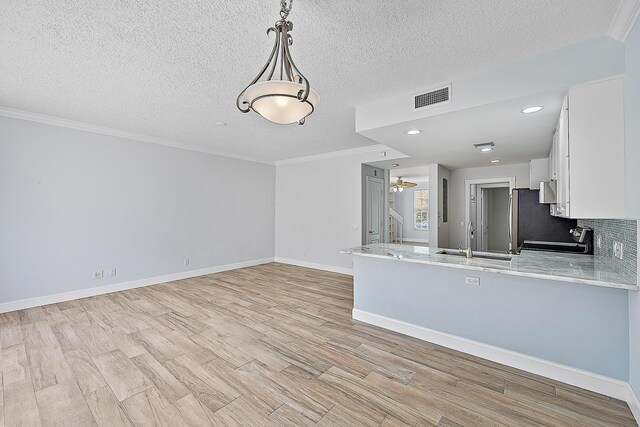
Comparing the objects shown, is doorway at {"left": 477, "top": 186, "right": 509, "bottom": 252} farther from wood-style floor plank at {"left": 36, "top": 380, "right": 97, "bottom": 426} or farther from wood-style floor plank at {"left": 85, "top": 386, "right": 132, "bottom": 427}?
wood-style floor plank at {"left": 36, "top": 380, "right": 97, "bottom": 426}

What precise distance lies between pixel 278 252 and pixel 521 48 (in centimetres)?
653

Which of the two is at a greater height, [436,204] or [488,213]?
[436,204]

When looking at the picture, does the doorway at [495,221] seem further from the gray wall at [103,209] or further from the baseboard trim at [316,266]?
the gray wall at [103,209]

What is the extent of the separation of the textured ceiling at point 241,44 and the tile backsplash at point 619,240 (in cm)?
155

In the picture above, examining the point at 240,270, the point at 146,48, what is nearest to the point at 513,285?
the point at 146,48

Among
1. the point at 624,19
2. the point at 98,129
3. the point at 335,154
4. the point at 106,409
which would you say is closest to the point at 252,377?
the point at 106,409

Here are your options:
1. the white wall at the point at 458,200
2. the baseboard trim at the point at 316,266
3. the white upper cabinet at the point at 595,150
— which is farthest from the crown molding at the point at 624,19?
the baseboard trim at the point at 316,266

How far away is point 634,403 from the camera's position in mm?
1899

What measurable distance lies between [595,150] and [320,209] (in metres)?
5.09

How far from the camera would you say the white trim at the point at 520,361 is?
210 centimetres

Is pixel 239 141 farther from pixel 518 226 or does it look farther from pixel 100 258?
pixel 518 226

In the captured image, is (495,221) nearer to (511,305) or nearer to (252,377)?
(511,305)

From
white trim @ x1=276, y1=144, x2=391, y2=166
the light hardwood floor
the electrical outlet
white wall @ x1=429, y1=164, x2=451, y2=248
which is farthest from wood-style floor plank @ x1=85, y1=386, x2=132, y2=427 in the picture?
white wall @ x1=429, y1=164, x2=451, y2=248

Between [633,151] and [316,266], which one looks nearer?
[633,151]
